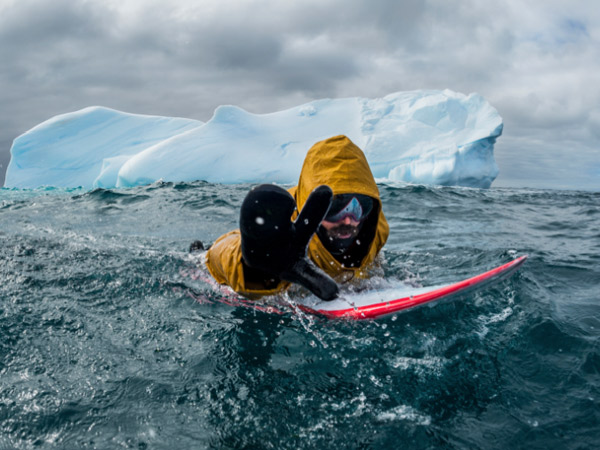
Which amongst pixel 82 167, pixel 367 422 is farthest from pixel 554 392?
pixel 82 167

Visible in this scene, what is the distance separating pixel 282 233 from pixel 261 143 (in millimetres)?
17466

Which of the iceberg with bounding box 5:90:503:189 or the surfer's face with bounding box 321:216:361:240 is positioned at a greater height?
the iceberg with bounding box 5:90:503:189

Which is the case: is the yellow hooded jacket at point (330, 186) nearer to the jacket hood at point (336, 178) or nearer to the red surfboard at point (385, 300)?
the jacket hood at point (336, 178)

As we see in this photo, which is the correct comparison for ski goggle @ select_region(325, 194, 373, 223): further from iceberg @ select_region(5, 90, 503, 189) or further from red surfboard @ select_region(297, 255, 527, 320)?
iceberg @ select_region(5, 90, 503, 189)

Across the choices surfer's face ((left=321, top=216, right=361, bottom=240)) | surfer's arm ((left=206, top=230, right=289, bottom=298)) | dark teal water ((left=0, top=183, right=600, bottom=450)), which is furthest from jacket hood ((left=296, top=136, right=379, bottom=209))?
dark teal water ((left=0, top=183, right=600, bottom=450))

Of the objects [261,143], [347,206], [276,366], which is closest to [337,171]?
[347,206]

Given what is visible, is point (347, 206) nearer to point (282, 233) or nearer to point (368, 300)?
point (368, 300)

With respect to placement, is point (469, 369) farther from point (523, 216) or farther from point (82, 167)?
point (82, 167)

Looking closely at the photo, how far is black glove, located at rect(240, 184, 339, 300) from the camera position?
201 centimetres

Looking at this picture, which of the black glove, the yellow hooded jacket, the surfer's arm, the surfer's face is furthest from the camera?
the surfer's face

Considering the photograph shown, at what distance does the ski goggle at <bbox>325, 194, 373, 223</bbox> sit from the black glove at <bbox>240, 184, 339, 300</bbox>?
73cm

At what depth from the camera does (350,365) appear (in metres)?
2.40

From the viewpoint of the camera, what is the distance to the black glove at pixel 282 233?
2008 mm

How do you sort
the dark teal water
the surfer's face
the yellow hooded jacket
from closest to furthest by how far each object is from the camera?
the dark teal water
the yellow hooded jacket
the surfer's face
